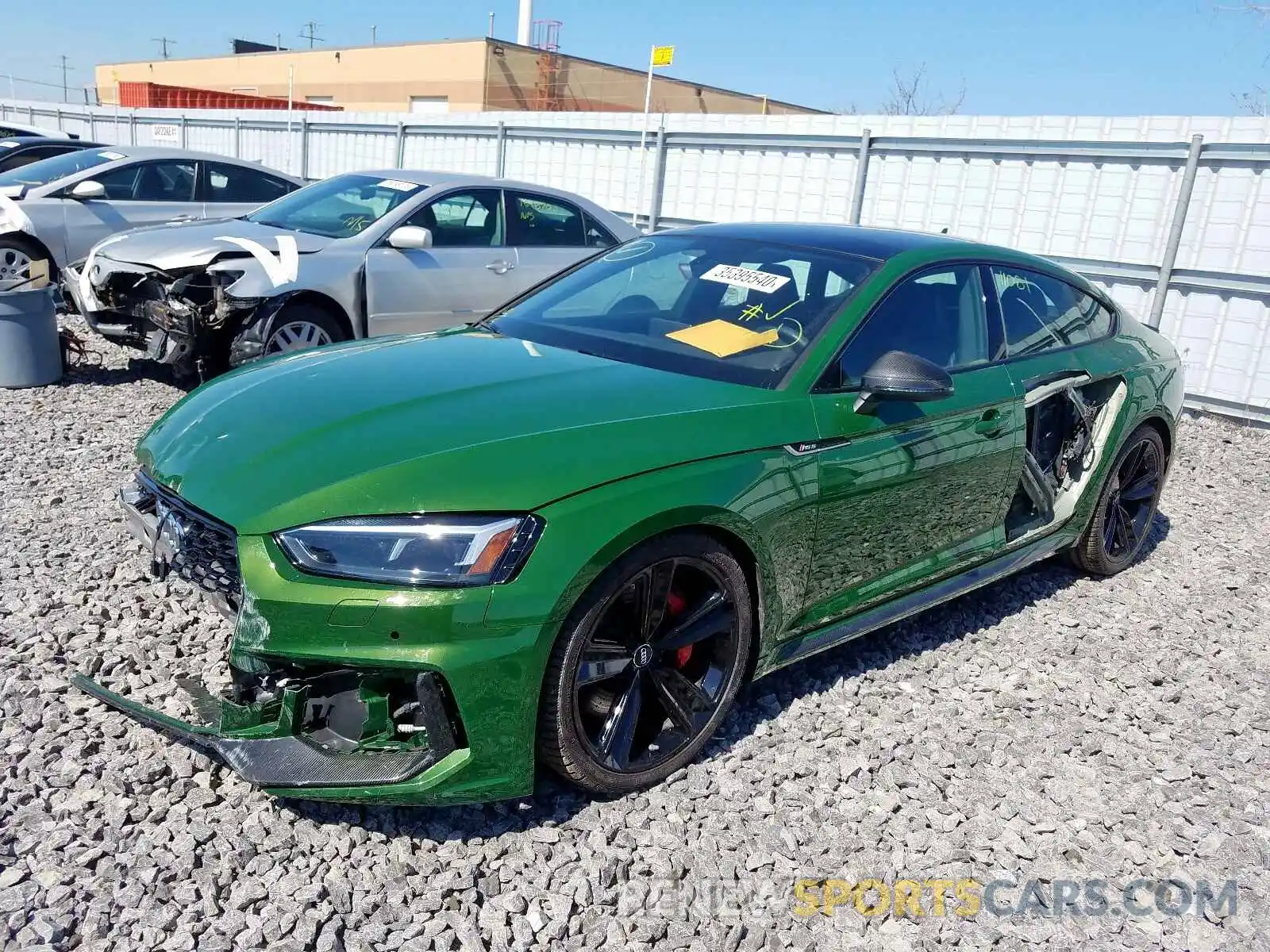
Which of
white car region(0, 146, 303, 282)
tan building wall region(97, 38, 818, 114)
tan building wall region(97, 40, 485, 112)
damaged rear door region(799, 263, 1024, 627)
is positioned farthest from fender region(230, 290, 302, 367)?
tan building wall region(97, 40, 485, 112)

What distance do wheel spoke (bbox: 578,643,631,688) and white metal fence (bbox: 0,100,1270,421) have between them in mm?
5985

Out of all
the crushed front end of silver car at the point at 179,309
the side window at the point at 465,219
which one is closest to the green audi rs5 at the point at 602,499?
the crushed front end of silver car at the point at 179,309

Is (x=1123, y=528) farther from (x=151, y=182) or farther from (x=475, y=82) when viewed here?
(x=475, y=82)

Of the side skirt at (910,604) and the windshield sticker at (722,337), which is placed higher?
the windshield sticker at (722,337)

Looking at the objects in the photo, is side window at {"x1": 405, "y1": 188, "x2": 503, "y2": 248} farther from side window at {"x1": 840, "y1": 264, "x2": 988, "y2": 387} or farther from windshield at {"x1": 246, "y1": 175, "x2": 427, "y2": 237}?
side window at {"x1": 840, "y1": 264, "x2": 988, "y2": 387}

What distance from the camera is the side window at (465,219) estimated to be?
271 inches

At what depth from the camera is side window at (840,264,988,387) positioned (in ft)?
10.8

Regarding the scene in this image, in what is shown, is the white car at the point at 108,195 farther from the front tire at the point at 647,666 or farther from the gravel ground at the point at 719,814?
the front tire at the point at 647,666

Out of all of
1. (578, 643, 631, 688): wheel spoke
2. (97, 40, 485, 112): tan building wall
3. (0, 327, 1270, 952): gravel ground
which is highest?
(97, 40, 485, 112): tan building wall

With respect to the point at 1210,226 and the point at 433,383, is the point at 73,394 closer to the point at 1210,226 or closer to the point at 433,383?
the point at 433,383

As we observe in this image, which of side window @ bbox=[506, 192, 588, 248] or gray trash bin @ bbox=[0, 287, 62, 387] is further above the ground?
side window @ bbox=[506, 192, 588, 248]

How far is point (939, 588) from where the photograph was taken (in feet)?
12.2

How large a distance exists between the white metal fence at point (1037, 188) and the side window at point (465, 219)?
347 centimetres

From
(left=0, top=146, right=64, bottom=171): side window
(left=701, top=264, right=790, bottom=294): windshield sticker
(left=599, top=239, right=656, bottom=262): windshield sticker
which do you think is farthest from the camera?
(left=0, top=146, right=64, bottom=171): side window
